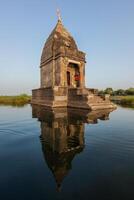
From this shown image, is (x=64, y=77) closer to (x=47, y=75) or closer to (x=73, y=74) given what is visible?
(x=73, y=74)

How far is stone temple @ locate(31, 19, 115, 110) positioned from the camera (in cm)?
2363

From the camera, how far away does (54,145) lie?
6734 millimetres

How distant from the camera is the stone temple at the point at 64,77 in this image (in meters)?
23.6

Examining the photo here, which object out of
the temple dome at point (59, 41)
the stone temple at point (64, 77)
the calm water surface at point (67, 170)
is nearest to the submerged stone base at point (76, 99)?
the stone temple at point (64, 77)

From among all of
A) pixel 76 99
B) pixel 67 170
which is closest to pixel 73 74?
pixel 76 99

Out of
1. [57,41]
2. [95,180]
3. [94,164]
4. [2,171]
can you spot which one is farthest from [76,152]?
[57,41]

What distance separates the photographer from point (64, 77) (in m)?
27.6

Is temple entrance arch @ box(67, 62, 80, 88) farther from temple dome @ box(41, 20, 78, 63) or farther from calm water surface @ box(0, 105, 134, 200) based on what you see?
calm water surface @ box(0, 105, 134, 200)

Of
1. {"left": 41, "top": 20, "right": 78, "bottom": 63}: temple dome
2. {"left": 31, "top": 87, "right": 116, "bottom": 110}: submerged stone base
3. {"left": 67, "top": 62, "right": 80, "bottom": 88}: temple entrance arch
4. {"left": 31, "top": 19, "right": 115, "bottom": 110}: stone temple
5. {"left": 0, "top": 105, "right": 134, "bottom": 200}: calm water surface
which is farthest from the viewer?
{"left": 67, "top": 62, "right": 80, "bottom": 88}: temple entrance arch

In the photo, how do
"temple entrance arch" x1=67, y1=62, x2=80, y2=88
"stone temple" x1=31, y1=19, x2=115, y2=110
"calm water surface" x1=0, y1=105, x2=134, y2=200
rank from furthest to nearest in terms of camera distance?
1. "temple entrance arch" x1=67, y1=62, x2=80, y2=88
2. "stone temple" x1=31, y1=19, x2=115, y2=110
3. "calm water surface" x1=0, y1=105, x2=134, y2=200

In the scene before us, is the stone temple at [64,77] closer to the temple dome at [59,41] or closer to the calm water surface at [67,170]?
the temple dome at [59,41]

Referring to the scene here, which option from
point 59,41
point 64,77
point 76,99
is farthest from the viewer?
point 59,41

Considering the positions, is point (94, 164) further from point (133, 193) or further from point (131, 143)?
point (131, 143)

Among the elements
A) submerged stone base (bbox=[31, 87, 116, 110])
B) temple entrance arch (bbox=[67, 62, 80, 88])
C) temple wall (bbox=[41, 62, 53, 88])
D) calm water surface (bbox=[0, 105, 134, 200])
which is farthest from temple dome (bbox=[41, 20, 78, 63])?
calm water surface (bbox=[0, 105, 134, 200])
